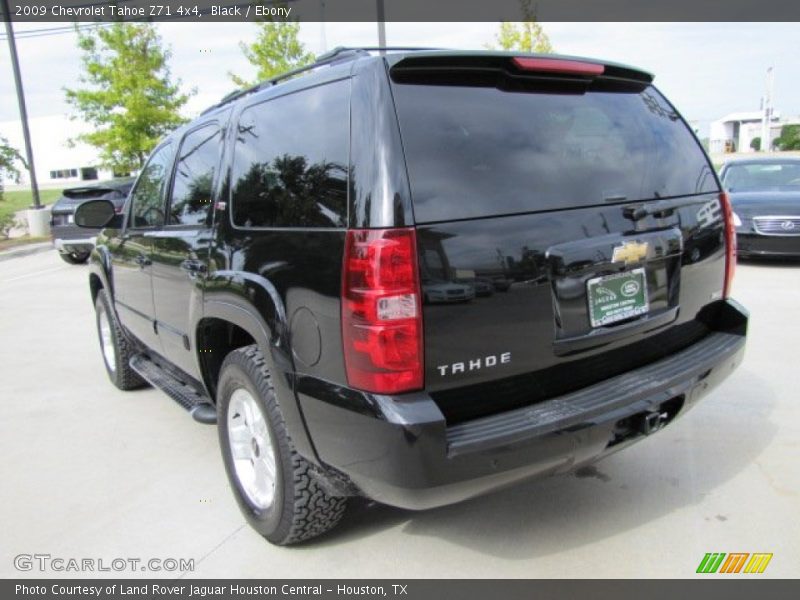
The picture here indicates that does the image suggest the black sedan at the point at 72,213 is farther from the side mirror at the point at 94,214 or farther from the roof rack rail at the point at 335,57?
the roof rack rail at the point at 335,57

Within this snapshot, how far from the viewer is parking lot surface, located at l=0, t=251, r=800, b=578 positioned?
2730mm

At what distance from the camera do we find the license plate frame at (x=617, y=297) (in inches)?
96.8

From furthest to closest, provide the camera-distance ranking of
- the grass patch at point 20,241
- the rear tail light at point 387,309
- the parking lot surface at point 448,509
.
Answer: the grass patch at point 20,241, the parking lot surface at point 448,509, the rear tail light at point 387,309

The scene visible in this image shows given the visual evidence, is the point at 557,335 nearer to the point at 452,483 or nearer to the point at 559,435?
the point at 559,435

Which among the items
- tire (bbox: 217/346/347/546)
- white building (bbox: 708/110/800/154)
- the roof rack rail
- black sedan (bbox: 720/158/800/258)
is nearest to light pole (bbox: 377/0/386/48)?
black sedan (bbox: 720/158/800/258)

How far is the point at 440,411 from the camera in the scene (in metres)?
2.15

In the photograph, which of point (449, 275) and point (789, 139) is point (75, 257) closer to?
point (449, 275)

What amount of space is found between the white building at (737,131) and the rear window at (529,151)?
64.6 metres

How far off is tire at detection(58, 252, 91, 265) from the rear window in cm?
1234

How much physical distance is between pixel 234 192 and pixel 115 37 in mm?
18011

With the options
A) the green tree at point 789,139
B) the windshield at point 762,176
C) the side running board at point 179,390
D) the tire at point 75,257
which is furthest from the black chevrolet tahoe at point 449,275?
the green tree at point 789,139

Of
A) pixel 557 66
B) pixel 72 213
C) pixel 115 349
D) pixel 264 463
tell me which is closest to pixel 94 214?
pixel 115 349

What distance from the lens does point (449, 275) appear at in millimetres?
2168
